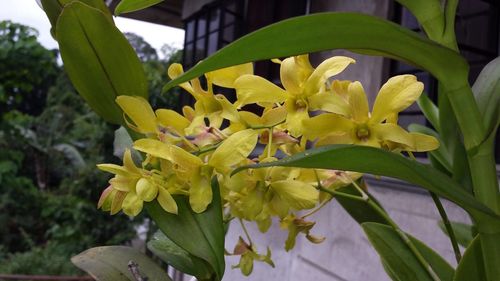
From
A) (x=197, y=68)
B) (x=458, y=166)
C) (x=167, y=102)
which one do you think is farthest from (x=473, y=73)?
(x=167, y=102)

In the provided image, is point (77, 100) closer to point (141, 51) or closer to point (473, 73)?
point (141, 51)

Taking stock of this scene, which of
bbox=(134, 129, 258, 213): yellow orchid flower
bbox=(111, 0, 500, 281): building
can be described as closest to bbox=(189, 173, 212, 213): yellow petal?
bbox=(134, 129, 258, 213): yellow orchid flower

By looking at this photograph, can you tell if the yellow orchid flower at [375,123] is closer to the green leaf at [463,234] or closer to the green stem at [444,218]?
the green stem at [444,218]

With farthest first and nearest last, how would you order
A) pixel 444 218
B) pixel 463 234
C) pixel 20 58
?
pixel 20 58
pixel 463 234
pixel 444 218

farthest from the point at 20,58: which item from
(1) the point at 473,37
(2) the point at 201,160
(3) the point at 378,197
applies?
(2) the point at 201,160

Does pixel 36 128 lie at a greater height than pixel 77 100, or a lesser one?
lesser

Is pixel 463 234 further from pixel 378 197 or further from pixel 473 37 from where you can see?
pixel 473 37

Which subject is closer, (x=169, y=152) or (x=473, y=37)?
(x=169, y=152)
